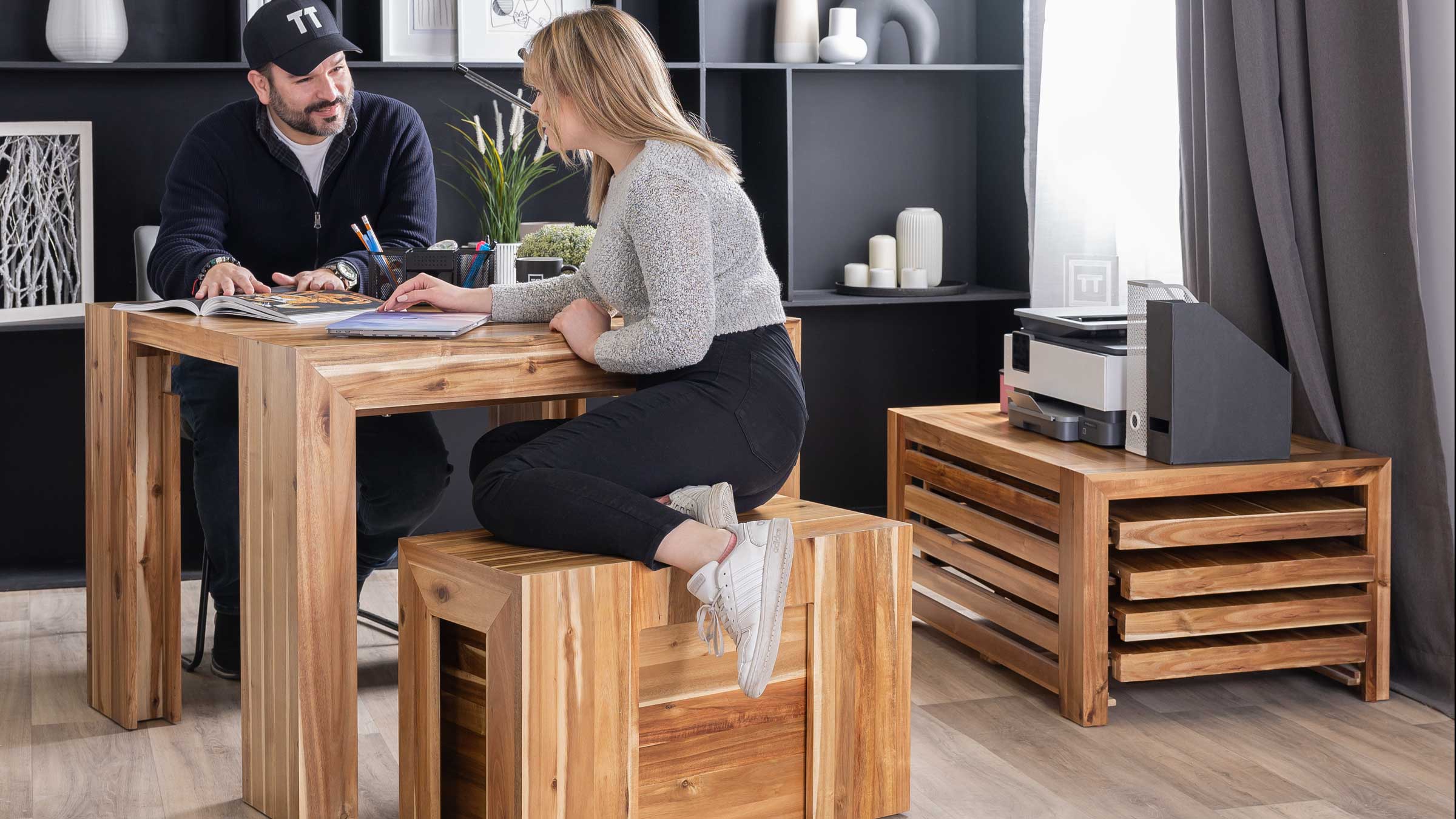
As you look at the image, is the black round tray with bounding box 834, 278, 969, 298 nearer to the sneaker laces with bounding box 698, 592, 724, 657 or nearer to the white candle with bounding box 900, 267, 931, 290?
the white candle with bounding box 900, 267, 931, 290

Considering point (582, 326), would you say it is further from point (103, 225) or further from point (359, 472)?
point (103, 225)

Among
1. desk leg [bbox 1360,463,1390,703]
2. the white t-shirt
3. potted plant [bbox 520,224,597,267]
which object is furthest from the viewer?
the white t-shirt

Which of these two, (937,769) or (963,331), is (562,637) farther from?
(963,331)

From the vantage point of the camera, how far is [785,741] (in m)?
1.86

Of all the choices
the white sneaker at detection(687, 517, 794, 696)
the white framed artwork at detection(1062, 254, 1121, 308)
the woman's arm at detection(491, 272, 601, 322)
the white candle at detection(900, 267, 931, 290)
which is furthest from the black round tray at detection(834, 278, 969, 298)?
the white sneaker at detection(687, 517, 794, 696)

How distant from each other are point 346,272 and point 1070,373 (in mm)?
1302


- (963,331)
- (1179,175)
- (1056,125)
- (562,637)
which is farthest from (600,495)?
(963,331)

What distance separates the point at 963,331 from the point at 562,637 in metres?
2.59

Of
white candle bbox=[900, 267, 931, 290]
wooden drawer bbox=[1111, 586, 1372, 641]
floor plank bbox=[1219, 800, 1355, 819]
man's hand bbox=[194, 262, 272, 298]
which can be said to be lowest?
floor plank bbox=[1219, 800, 1355, 819]

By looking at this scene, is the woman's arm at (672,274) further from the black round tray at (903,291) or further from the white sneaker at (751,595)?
the black round tray at (903,291)

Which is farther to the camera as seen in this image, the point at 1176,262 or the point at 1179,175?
the point at 1176,262

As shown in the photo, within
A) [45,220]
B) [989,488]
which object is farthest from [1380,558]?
[45,220]

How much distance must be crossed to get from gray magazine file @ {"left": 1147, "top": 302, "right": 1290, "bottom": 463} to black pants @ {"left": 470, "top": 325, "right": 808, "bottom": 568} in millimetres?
711

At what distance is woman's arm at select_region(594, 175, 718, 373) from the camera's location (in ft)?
6.11
